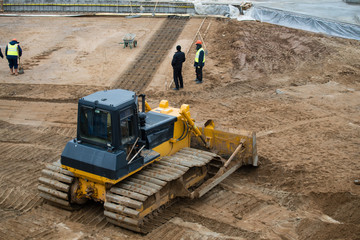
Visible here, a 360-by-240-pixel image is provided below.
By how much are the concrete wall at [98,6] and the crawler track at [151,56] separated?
99 centimetres

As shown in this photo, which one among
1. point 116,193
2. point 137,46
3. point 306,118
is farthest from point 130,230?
point 137,46

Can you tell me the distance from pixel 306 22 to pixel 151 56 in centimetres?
718

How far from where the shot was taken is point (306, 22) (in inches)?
775

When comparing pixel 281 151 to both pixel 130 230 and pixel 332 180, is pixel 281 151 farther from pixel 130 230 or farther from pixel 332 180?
pixel 130 230

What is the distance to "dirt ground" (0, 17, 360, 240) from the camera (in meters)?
7.88

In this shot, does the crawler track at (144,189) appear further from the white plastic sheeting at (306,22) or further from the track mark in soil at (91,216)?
the white plastic sheeting at (306,22)

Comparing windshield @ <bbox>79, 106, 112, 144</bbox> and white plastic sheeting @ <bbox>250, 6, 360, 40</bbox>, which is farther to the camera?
white plastic sheeting @ <bbox>250, 6, 360, 40</bbox>

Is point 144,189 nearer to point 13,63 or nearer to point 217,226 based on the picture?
point 217,226

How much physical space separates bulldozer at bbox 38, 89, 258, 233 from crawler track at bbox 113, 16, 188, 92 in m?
6.34

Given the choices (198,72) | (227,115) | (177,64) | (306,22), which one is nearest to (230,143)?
(227,115)

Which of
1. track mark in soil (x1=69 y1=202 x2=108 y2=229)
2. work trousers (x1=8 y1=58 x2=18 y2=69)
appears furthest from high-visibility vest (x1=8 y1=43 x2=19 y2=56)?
track mark in soil (x1=69 y1=202 x2=108 y2=229)

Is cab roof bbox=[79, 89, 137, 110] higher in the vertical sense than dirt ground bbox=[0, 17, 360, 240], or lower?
higher

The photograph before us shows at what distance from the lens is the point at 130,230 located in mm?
7586

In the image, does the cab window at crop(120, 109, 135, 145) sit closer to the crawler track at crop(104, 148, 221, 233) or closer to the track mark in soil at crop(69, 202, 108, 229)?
the crawler track at crop(104, 148, 221, 233)
